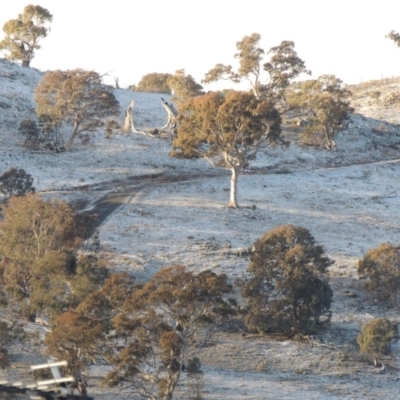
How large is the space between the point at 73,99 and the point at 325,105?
2470cm

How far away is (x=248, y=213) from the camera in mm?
49938

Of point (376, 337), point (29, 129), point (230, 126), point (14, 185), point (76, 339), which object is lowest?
point (376, 337)

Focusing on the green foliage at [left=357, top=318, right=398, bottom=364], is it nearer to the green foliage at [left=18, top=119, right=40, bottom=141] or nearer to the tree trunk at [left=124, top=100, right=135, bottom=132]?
the green foliage at [left=18, top=119, right=40, bottom=141]

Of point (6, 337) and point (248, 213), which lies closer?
point (6, 337)

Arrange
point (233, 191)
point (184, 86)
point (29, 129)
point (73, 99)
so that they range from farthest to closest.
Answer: point (184, 86)
point (29, 129)
point (73, 99)
point (233, 191)

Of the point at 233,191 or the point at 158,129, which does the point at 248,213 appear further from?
the point at 158,129

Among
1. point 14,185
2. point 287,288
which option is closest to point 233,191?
point 14,185

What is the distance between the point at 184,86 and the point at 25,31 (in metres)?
20.9

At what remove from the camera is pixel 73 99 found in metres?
63.9

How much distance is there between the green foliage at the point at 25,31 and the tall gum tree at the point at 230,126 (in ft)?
135

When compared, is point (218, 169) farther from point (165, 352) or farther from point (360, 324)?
point (165, 352)

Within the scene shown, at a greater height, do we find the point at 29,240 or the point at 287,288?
the point at 29,240

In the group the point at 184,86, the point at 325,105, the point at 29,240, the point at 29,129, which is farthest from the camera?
the point at 184,86

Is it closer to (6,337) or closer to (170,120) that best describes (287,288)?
(6,337)
